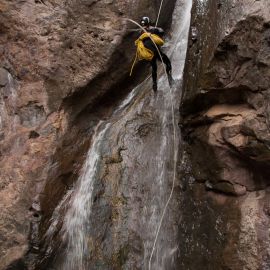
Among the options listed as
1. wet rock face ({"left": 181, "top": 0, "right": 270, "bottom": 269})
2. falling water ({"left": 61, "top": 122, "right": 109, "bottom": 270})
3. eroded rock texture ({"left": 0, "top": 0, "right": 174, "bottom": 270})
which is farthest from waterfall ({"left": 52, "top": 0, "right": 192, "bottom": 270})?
wet rock face ({"left": 181, "top": 0, "right": 270, "bottom": 269})

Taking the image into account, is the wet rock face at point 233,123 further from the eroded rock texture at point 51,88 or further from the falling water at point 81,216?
the eroded rock texture at point 51,88

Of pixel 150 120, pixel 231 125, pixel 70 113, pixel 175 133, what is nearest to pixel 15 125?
pixel 70 113

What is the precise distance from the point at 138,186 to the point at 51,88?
10.3 feet

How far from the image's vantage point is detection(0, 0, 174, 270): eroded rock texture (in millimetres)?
8516

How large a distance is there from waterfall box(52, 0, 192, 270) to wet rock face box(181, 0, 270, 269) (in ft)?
1.95

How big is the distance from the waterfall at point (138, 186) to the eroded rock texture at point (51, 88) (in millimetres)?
491

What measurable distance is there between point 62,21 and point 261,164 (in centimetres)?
609

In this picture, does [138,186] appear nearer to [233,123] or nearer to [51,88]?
[233,123]

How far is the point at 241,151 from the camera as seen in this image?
6.30m

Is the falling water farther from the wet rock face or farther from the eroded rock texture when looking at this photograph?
the wet rock face

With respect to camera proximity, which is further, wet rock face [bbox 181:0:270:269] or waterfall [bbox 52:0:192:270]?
waterfall [bbox 52:0:192:270]

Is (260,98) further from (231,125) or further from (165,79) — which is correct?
(165,79)

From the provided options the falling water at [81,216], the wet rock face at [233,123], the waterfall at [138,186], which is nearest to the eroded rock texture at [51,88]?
the falling water at [81,216]

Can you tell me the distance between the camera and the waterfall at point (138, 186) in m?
7.60
